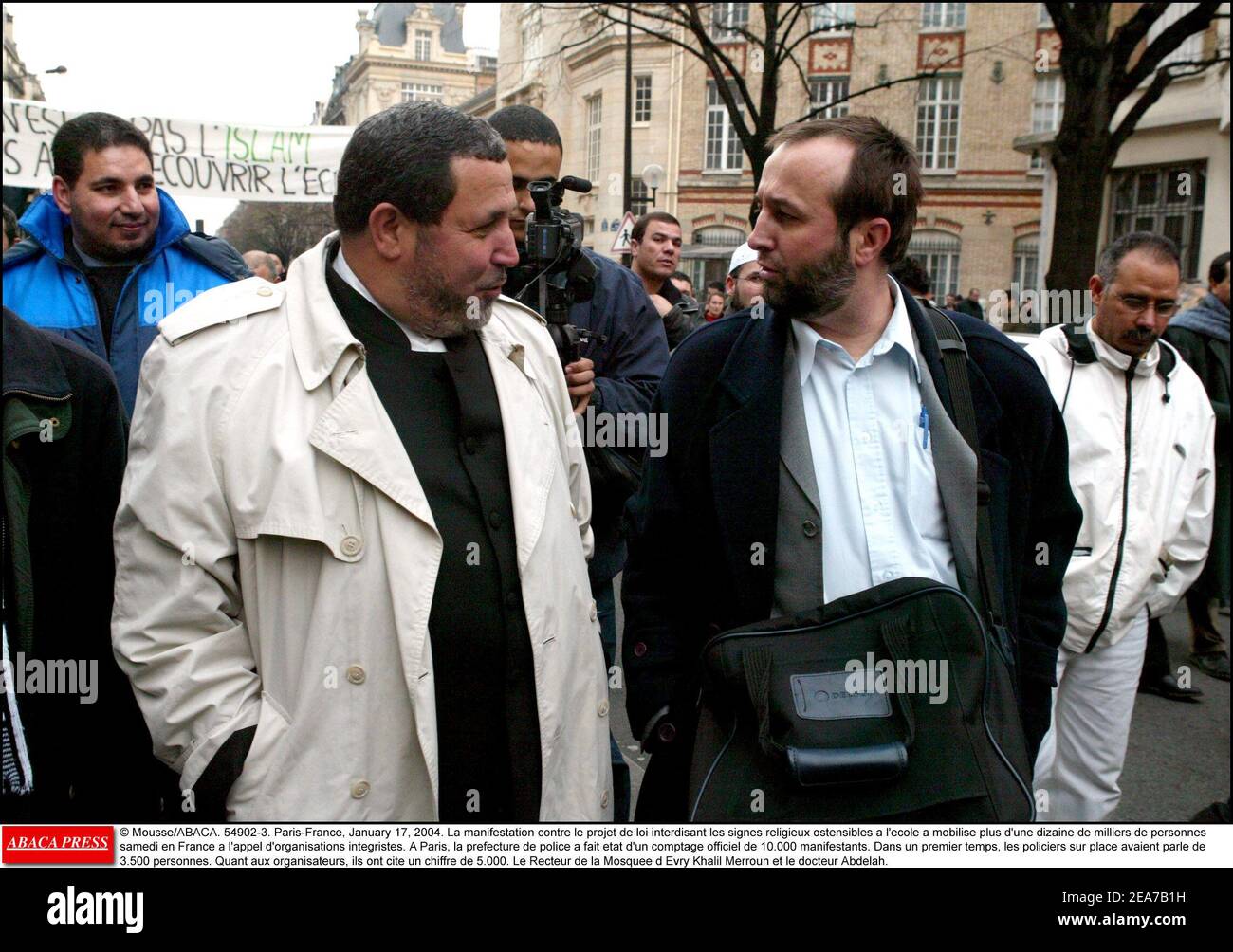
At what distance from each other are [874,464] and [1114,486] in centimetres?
171

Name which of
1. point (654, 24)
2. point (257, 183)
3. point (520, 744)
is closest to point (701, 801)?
point (520, 744)

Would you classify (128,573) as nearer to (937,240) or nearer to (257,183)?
(257,183)

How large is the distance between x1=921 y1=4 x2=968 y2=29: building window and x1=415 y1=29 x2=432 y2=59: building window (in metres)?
55.8

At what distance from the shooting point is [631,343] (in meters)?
3.64

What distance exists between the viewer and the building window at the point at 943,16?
36312mm

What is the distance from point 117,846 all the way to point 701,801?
121 cm

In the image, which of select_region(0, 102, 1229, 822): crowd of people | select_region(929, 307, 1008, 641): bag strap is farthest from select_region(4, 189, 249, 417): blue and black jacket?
select_region(929, 307, 1008, 641): bag strap

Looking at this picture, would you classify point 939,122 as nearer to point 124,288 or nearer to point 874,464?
point 124,288

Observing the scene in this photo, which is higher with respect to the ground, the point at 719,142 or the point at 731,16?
the point at 731,16

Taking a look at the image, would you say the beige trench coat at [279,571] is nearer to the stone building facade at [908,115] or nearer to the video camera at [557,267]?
the video camera at [557,267]

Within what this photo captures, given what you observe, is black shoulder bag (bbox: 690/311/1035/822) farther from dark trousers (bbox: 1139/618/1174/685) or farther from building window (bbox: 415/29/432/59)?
building window (bbox: 415/29/432/59)

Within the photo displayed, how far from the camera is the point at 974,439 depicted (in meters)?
2.43

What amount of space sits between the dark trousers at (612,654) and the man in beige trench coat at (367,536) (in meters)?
1.01

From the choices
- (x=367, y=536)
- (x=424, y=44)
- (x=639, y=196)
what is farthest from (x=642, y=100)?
(x=424, y=44)
